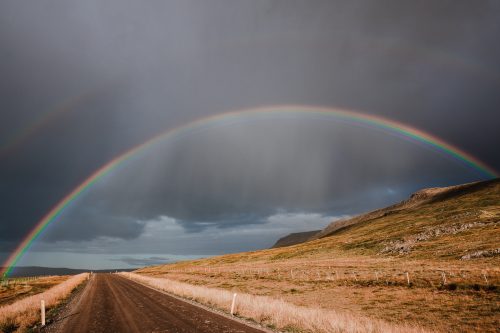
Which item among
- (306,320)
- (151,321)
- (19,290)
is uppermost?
(151,321)

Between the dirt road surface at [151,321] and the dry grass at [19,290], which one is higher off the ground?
the dirt road surface at [151,321]

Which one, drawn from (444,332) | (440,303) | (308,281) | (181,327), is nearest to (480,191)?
(308,281)

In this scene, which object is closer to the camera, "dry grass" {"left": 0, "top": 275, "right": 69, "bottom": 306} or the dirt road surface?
the dirt road surface

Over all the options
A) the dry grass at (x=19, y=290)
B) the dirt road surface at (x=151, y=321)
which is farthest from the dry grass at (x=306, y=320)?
the dry grass at (x=19, y=290)

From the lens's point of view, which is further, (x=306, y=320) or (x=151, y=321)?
(x=151, y=321)

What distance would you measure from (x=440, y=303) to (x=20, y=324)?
29847 mm

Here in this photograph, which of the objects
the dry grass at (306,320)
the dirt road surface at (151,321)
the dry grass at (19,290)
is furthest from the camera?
the dry grass at (19,290)

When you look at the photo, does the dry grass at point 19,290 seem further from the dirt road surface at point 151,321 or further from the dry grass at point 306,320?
the dry grass at point 306,320

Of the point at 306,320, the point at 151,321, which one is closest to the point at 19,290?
the point at 151,321

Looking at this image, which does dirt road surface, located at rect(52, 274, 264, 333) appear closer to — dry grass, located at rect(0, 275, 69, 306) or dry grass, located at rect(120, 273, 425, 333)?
dry grass, located at rect(120, 273, 425, 333)

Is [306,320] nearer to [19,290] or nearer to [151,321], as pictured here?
[151,321]

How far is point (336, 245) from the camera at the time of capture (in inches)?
4700

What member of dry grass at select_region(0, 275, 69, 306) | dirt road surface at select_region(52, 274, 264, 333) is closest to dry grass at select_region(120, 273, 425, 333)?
dirt road surface at select_region(52, 274, 264, 333)

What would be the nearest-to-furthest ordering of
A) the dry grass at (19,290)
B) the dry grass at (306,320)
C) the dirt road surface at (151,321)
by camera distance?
the dry grass at (306,320) < the dirt road surface at (151,321) < the dry grass at (19,290)
